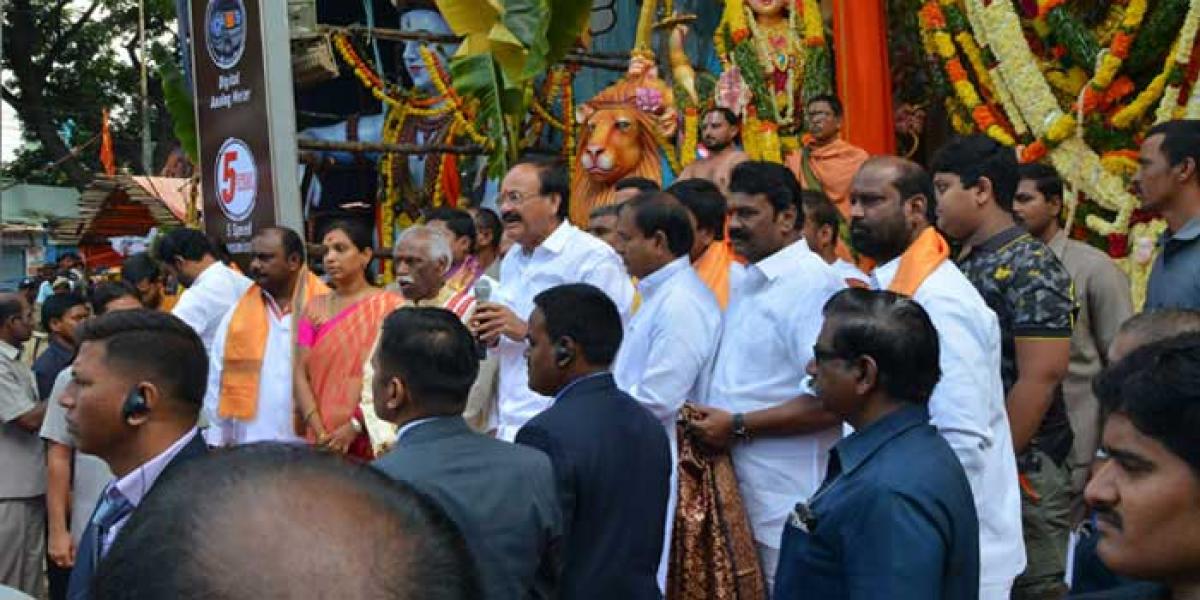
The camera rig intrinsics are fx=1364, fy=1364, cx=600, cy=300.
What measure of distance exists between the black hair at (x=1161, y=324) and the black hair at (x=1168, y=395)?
0.97 meters

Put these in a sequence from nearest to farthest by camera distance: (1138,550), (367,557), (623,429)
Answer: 1. (367,557)
2. (1138,550)
3. (623,429)

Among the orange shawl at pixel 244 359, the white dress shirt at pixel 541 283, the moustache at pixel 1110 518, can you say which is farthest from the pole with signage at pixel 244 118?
the moustache at pixel 1110 518

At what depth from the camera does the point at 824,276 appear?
410 centimetres

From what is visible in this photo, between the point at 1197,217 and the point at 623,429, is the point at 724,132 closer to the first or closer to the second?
the point at 1197,217

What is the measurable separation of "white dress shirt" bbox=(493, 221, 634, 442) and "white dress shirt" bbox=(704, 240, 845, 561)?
978 mm

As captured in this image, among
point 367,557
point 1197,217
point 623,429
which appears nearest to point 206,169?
point 623,429

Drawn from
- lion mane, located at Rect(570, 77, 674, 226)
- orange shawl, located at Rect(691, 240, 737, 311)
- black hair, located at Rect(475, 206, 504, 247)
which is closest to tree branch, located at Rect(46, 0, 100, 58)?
lion mane, located at Rect(570, 77, 674, 226)

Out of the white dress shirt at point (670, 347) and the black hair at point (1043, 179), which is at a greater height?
the black hair at point (1043, 179)

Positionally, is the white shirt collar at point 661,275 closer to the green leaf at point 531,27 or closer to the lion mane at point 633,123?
the green leaf at point 531,27

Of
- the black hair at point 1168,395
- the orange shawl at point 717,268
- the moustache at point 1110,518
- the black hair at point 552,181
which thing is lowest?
the moustache at point 1110,518

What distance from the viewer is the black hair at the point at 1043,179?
4.91 meters

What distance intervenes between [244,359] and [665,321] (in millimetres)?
2207

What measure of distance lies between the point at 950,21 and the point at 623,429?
16.5 feet

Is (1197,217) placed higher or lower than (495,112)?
lower
